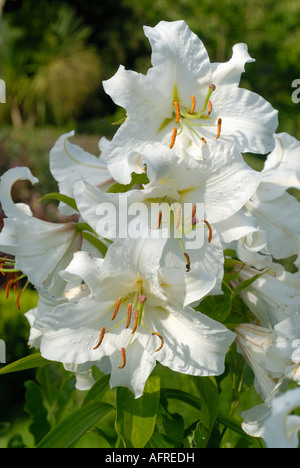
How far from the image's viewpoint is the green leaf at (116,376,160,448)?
93cm

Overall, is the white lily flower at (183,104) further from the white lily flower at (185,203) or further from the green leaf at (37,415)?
the green leaf at (37,415)

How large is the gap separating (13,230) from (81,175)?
0.17 metres

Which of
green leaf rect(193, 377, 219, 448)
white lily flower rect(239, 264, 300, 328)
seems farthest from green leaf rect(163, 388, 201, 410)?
white lily flower rect(239, 264, 300, 328)

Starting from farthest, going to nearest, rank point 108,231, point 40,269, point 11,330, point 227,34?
point 227,34, point 11,330, point 40,269, point 108,231

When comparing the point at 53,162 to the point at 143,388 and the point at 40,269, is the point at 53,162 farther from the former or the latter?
the point at 143,388

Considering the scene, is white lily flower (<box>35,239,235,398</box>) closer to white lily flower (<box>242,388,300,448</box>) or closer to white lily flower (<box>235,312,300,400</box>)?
white lily flower (<box>235,312,300,400</box>)

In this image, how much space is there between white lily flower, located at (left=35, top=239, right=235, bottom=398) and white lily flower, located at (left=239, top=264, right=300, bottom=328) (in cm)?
15

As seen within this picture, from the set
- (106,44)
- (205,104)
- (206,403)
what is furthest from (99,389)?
(106,44)

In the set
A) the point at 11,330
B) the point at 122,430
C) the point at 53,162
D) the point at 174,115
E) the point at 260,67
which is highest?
the point at 174,115

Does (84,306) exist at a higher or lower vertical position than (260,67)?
higher

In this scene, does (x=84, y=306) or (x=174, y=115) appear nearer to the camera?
(x=84, y=306)

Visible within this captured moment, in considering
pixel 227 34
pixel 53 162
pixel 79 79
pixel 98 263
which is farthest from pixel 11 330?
pixel 79 79

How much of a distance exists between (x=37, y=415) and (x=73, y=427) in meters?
0.36

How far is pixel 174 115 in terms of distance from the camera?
98 centimetres
